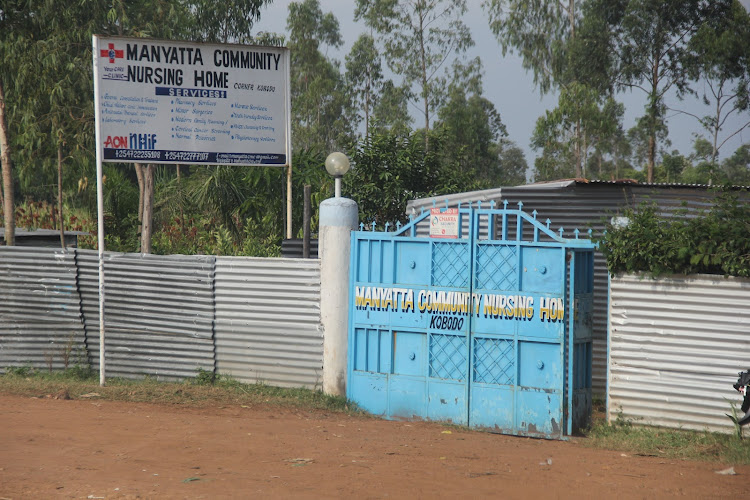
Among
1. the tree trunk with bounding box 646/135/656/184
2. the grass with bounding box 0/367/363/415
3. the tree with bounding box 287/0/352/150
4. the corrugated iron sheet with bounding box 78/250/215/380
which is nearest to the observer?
the grass with bounding box 0/367/363/415

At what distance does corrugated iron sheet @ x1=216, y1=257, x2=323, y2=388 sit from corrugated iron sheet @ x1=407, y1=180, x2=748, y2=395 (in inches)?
100.0

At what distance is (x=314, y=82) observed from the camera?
37.6 meters

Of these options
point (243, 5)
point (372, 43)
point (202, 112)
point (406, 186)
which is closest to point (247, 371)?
point (202, 112)

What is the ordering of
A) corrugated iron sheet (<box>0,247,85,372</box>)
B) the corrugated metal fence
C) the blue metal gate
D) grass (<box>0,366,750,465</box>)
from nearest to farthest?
grass (<box>0,366,750,465</box>) → the blue metal gate → the corrugated metal fence → corrugated iron sheet (<box>0,247,85,372</box>)

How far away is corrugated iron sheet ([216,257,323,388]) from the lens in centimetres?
916

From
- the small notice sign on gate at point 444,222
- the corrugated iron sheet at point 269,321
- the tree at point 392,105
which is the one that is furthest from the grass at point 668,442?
the tree at point 392,105

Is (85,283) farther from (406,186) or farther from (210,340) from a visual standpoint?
(406,186)

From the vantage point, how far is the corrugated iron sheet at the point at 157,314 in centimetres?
955

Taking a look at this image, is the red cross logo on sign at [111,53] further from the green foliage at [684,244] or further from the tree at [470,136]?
the tree at [470,136]

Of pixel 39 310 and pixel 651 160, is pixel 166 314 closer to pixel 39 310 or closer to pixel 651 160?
pixel 39 310

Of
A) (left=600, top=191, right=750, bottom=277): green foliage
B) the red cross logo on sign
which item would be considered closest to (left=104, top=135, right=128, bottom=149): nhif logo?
the red cross logo on sign

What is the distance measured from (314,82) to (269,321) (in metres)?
29.6

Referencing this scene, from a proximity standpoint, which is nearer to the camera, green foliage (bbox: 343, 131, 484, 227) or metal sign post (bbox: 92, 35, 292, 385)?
metal sign post (bbox: 92, 35, 292, 385)

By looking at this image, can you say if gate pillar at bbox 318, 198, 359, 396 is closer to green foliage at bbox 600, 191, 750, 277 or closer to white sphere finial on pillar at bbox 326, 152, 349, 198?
white sphere finial on pillar at bbox 326, 152, 349, 198
